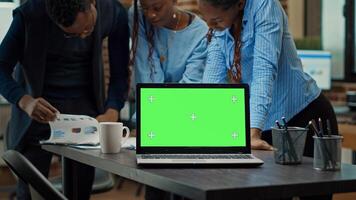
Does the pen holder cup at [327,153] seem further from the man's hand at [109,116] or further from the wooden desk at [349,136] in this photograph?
the wooden desk at [349,136]

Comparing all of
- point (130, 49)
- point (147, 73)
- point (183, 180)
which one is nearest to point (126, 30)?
point (130, 49)

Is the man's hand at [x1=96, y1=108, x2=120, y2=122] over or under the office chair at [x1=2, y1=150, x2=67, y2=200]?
over

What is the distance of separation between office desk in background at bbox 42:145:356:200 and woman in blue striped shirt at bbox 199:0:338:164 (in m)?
0.36

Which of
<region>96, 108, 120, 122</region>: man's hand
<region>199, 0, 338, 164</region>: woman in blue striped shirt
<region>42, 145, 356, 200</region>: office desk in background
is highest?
<region>199, 0, 338, 164</region>: woman in blue striped shirt

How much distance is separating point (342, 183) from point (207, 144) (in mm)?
Result: 472

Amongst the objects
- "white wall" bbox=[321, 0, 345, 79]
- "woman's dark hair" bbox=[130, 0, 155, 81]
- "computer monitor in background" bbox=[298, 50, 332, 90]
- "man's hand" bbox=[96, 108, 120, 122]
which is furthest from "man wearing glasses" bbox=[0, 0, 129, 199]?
"white wall" bbox=[321, 0, 345, 79]

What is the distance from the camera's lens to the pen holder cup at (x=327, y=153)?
170 centimetres

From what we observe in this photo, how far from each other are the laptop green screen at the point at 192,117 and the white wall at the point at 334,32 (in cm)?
367

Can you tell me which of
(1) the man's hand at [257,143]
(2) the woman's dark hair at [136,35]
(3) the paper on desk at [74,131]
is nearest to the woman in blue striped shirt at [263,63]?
(1) the man's hand at [257,143]

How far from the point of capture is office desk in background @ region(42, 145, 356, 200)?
1.42m

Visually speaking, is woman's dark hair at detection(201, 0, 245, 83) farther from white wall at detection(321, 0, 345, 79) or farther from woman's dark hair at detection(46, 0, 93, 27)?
white wall at detection(321, 0, 345, 79)

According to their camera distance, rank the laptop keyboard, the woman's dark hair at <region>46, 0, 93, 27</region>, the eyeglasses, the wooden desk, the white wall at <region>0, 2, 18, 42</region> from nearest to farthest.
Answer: the laptop keyboard → the woman's dark hair at <region>46, 0, 93, 27</region> → the eyeglasses → the wooden desk → the white wall at <region>0, 2, 18, 42</region>

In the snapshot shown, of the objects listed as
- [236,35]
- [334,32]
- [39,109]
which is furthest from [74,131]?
[334,32]

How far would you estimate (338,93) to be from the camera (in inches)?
208
